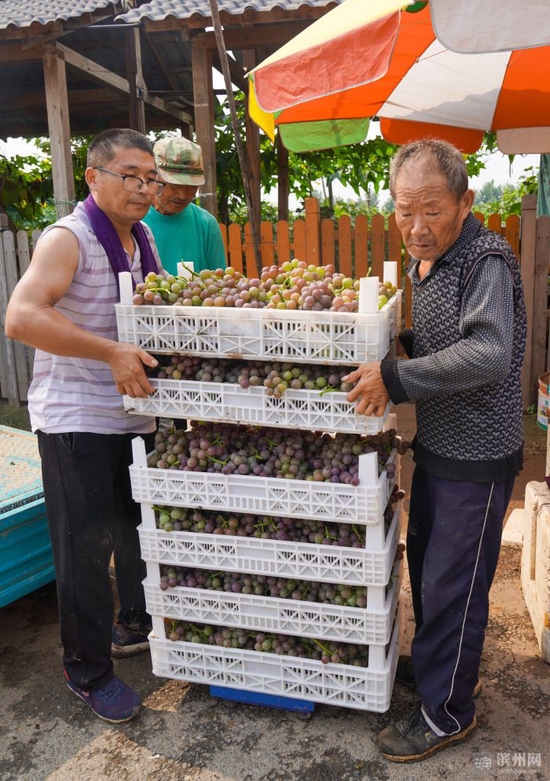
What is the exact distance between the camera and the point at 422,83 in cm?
419

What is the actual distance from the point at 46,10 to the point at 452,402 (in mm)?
6065

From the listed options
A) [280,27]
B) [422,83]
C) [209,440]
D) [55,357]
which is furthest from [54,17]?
[209,440]

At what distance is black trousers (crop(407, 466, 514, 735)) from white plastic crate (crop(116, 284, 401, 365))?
0.56 metres

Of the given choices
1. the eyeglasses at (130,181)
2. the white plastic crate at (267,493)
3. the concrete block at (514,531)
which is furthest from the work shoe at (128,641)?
the concrete block at (514,531)

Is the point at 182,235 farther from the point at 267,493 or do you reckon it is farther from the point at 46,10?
the point at 46,10

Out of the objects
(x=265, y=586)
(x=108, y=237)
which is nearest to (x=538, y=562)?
(x=265, y=586)

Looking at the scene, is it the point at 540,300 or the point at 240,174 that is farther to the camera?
the point at 240,174

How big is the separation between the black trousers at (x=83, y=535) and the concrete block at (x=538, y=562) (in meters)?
1.79

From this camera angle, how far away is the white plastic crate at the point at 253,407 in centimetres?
212

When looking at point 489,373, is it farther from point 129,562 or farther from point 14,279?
point 14,279

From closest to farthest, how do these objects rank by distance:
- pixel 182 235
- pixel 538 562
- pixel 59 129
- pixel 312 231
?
pixel 538 562, pixel 182 235, pixel 312 231, pixel 59 129

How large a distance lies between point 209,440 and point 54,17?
522 centimetres

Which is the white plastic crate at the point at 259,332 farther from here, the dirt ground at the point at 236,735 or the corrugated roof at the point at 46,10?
the corrugated roof at the point at 46,10

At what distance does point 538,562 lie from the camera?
2.97m
